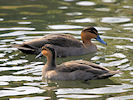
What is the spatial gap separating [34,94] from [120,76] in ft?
7.78

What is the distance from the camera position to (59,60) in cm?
1281

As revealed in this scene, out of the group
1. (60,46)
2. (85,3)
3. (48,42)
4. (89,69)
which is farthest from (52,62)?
(85,3)

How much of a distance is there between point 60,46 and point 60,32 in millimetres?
1879

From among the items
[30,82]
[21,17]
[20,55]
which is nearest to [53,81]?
[30,82]

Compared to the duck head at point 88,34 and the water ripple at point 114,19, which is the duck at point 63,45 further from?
the water ripple at point 114,19

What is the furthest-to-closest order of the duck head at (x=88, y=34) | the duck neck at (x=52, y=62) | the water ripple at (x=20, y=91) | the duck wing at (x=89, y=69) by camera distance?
the duck head at (x=88, y=34)
the duck neck at (x=52, y=62)
the duck wing at (x=89, y=69)
the water ripple at (x=20, y=91)

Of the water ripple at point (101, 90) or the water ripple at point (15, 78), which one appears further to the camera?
the water ripple at point (15, 78)

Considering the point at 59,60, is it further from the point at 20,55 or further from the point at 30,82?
the point at 30,82

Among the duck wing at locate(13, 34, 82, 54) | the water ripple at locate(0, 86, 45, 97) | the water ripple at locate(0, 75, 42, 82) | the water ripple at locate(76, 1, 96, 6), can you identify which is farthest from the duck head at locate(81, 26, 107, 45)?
the water ripple at locate(76, 1, 96, 6)

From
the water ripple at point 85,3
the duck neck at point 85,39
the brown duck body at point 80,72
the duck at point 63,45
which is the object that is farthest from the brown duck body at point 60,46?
the water ripple at point 85,3

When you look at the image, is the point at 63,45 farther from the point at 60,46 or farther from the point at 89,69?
the point at 89,69

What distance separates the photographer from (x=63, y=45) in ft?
43.3

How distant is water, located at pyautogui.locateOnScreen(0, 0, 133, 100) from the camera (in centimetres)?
973

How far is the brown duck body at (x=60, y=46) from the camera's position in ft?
42.2
